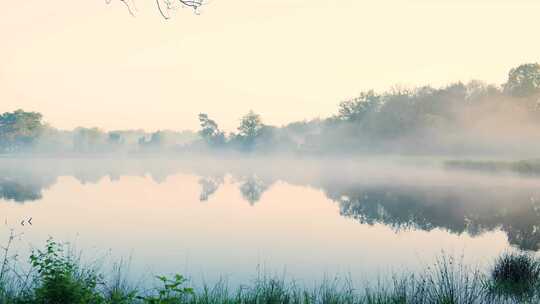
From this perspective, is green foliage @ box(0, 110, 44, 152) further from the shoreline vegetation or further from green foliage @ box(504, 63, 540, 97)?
green foliage @ box(504, 63, 540, 97)

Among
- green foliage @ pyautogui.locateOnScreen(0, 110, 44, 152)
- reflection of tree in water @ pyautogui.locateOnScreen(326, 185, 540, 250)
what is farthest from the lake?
green foliage @ pyautogui.locateOnScreen(0, 110, 44, 152)

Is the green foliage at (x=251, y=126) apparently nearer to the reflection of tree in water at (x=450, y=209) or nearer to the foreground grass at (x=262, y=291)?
the reflection of tree in water at (x=450, y=209)

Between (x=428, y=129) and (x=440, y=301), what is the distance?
95.5 meters

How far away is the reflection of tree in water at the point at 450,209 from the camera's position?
23.4 m

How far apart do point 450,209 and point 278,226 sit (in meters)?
13.2

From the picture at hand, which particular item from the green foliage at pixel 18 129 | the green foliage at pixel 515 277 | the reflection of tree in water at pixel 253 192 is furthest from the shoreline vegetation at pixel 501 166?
the green foliage at pixel 18 129

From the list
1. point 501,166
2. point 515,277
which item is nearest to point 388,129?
point 501,166

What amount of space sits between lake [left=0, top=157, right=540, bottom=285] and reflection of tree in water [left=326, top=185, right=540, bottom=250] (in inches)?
2.5

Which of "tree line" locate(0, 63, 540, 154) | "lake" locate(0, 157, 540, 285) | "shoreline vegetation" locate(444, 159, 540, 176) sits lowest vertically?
"lake" locate(0, 157, 540, 285)

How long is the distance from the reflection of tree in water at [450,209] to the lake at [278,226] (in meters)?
0.06

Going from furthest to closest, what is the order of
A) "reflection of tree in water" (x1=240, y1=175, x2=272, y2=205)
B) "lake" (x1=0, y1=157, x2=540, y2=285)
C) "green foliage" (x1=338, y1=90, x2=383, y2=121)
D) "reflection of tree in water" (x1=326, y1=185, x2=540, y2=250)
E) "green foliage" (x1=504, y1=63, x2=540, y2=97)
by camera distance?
"green foliage" (x1=338, y1=90, x2=383, y2=121), "green foliage" (x1=504, y1=63, x2=540, y2=97), "reflection of tree in water" (x1=240, y1=175, x2=272, y2=205), "reflection of tree in water" (x1=326, y1=185, x2=540, y2=250), "lake" (x1=0, y1=157, x2=540, y2=285)

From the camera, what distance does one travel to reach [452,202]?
34.8m

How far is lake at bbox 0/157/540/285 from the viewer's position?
53.1 ft

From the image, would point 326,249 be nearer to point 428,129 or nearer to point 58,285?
point 58,285
